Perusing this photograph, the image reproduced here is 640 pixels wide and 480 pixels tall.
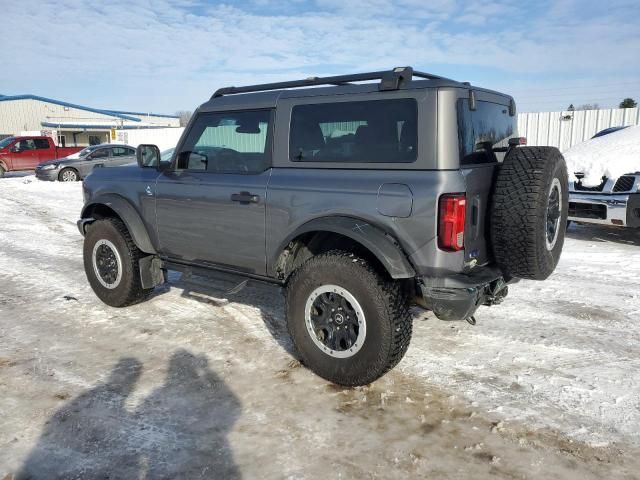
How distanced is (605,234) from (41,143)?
22.8m

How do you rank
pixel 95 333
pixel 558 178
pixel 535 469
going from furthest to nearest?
pixel 95 333
pixel 558 178
pixel 535 469

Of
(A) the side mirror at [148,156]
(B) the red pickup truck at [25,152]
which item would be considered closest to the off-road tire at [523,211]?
(A) the side mirror at [148,156]

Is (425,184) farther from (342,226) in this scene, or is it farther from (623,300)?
(623,300)

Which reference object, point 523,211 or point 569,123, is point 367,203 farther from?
point 569,123

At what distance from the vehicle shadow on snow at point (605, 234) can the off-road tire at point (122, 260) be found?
22.5 ft

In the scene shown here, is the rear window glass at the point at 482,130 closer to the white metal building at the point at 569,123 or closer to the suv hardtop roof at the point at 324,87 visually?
the suv hardtop roof at the point at 324,87

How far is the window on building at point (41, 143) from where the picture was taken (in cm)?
2253

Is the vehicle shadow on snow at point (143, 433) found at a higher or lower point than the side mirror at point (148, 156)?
lower

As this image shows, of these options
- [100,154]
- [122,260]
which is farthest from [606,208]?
[100,154]

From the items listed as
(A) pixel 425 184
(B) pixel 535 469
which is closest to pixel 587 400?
(B) pixel 535 469

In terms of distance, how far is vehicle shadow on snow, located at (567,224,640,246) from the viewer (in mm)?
7999

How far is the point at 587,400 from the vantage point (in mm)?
3240

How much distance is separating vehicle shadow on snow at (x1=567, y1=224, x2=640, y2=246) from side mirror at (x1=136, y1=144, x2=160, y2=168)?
677 centimetres

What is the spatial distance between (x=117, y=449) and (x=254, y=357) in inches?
52.9
